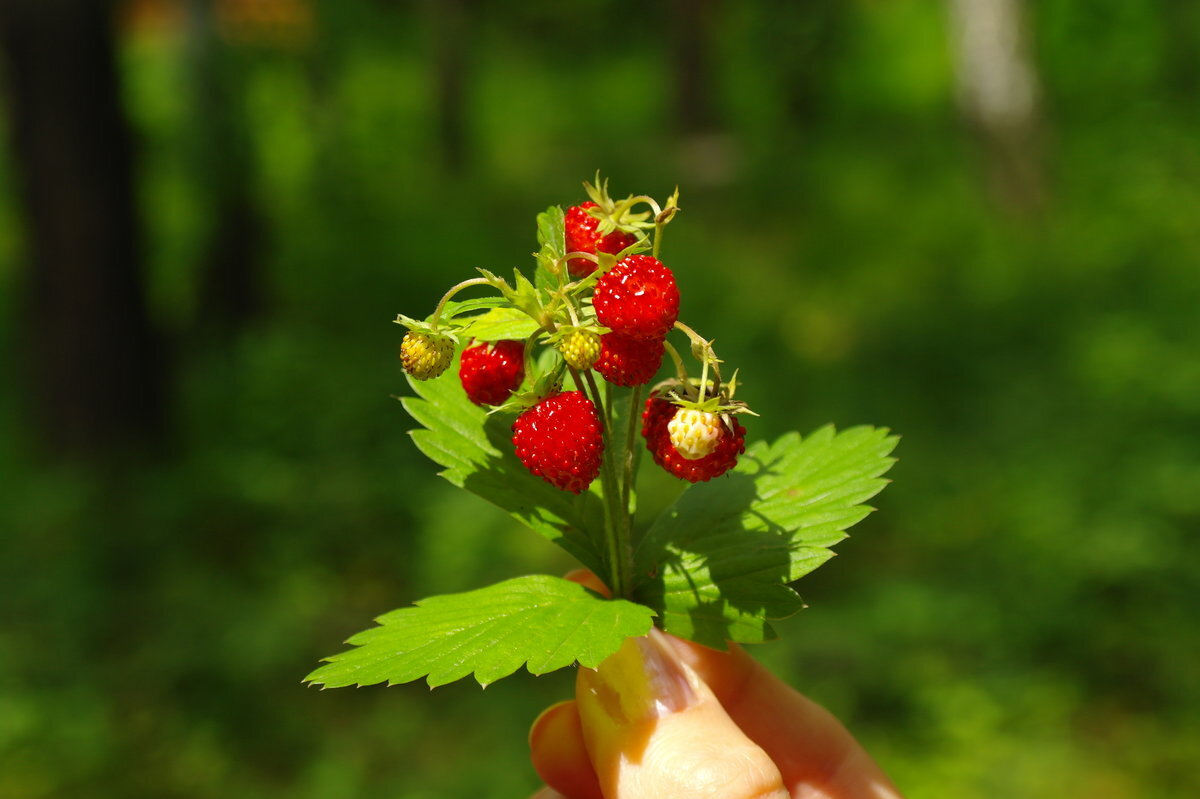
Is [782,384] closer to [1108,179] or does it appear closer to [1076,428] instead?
[1076,428]

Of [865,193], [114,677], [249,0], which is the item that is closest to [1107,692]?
[114,677]

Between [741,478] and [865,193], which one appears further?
[865,193]

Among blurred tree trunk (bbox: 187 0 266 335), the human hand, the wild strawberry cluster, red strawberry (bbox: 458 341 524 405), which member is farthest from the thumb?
blurred tree trunk (bbox: 187 0 266 335)

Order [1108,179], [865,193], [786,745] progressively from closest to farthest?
[786,745]
[1108,179]
[865,193]

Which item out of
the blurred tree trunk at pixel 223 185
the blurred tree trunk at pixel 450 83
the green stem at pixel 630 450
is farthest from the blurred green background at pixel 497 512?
the green stem at pixel 630 450

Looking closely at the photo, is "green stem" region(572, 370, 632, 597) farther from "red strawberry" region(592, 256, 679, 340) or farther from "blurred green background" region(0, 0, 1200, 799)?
"blurred green background" region(0, 0, 1200, 799)

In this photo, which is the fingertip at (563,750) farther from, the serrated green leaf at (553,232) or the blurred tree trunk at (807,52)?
the blurred tree trunk at (807,52)

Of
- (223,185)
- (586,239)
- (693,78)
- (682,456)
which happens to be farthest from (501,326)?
(693,78)

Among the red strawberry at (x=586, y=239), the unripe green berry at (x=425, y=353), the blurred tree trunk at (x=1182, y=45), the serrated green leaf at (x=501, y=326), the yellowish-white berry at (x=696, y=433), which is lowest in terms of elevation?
the yellowish-white berry at (x=696, y=433)
